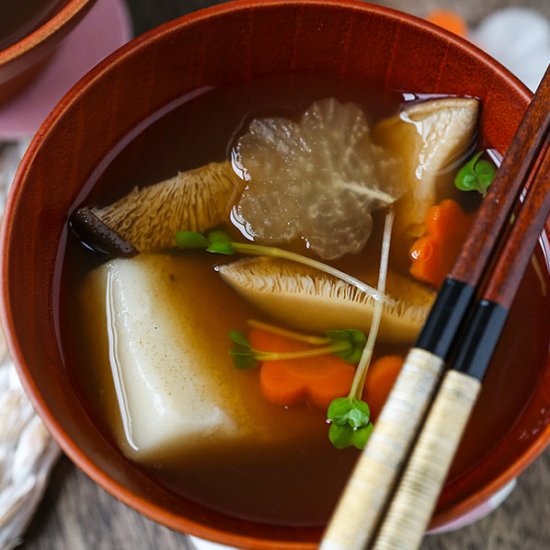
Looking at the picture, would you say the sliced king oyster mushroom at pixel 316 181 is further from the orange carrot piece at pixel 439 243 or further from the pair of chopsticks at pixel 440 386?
the pair of chopsticks at pixel 440 386

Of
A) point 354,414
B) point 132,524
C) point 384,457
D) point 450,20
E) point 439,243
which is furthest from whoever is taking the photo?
point 450,20

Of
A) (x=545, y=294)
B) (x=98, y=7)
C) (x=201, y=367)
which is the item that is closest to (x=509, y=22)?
(x=545, y=294)

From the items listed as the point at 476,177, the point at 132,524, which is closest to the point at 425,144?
the point at 476,177

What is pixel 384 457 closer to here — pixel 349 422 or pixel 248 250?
pixel 349 422

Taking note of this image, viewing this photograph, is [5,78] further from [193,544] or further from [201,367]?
A: [193,544]

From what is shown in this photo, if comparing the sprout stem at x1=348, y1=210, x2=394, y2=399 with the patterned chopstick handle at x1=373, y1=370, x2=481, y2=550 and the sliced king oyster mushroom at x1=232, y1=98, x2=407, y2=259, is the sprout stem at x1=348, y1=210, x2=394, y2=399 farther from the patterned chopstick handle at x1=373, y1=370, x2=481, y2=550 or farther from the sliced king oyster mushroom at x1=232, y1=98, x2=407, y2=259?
the patterned chopstick handle at x1=373, y1=370, x2=481, y2=550

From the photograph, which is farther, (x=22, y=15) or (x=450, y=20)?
(x=450, y=20)

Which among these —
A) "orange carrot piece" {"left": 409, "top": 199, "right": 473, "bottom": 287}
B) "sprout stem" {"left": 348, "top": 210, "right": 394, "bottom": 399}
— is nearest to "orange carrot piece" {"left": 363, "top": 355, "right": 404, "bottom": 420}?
"sprout stem" {"left": 348, "top": 210, "right": 394, "bottom": 399}
